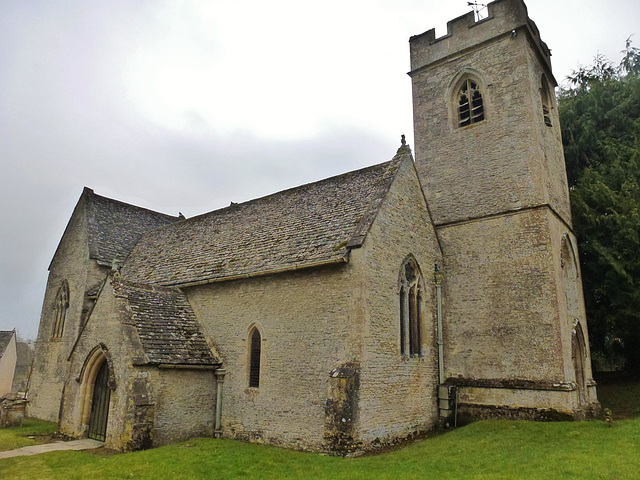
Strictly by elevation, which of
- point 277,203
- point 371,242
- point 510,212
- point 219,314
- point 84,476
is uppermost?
point 277,203

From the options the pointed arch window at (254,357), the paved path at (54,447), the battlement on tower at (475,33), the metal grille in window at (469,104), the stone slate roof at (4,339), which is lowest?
the paved path at (54,447)

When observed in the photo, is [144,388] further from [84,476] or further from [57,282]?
[57,282]

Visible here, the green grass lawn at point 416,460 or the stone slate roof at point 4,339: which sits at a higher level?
the stone slate roof at point 4,339

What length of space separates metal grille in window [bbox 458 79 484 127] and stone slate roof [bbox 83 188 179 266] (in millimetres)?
18035

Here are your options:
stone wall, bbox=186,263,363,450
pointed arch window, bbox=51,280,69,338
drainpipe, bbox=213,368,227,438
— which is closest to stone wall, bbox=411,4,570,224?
stone wall, bbox=186,263,363,450

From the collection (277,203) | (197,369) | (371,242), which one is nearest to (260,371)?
(197,369)

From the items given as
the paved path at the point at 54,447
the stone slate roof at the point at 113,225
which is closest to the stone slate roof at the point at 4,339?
the stone slate roof at the point at 113,225

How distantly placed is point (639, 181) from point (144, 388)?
22.0 meters

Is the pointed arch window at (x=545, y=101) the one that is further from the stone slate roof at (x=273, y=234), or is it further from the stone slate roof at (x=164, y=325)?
the stone slate roof at (x=164, y=325)

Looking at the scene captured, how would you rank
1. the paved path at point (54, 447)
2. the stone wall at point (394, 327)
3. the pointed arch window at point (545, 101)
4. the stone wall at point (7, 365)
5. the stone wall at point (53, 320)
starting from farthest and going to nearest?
1. the stone wall at point (7, 365)
2. the stone wall at point (53, 320)
3. the pointed arch window at point (545, 101)
4. the stone wall at point (394, 327)
5. the paved path at point (54, 447)

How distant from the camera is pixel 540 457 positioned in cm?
1130

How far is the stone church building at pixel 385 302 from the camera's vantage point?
47.2 ft

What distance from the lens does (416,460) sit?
39.7ft

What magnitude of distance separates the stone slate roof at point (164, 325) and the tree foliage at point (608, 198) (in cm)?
1619
